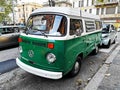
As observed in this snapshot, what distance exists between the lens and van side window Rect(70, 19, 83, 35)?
3.59m

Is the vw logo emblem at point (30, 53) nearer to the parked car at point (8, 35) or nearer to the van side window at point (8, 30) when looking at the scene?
the parked car at point (8, 35)

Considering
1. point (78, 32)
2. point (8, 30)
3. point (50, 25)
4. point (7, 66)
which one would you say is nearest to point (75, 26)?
point (78, 32)

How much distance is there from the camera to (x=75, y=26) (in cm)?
382

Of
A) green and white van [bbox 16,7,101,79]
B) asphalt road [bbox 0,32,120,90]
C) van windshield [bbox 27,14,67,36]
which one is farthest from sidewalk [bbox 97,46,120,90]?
van windshield [bbox 27,14,67,36]

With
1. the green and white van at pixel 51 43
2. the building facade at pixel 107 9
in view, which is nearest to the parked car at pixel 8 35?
the green and white van at pixel 51 43

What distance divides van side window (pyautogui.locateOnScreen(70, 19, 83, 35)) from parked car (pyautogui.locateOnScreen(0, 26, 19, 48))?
5.09 metres

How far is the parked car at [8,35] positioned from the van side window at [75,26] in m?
5.09

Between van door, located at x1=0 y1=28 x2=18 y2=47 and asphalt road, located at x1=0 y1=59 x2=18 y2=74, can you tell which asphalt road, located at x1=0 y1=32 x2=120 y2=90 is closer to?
asphalt road, located at x1=0 y1=59 x2=18 y2=74

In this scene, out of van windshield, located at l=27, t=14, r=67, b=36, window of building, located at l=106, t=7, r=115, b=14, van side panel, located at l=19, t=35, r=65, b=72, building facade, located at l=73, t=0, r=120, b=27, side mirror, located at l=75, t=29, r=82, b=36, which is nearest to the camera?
van side panel, located at l=19, t=35, r=65, b=72

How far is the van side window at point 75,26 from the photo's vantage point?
11.8 ft

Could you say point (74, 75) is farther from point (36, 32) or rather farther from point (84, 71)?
point (36, 32)

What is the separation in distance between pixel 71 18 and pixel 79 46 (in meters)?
0.97

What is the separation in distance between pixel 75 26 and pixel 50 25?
0.83m

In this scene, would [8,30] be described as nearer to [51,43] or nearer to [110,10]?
[51,43]
